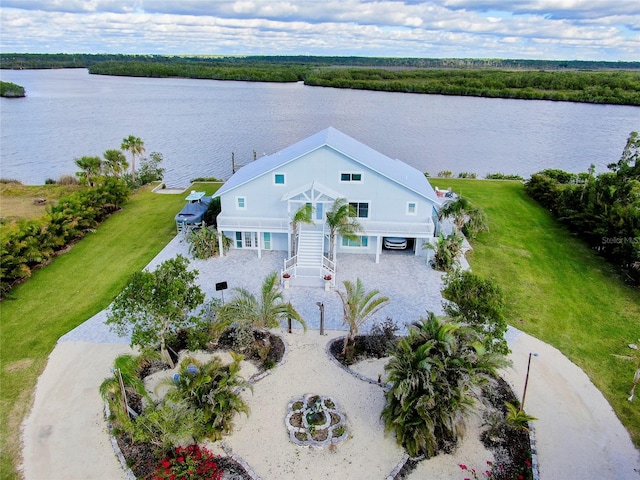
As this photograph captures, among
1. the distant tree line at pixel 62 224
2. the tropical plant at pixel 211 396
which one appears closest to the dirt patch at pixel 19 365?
the distant tree line at pixel 62 224

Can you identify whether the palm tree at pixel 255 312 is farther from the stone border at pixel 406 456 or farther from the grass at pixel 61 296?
the grass at pixel 61 296

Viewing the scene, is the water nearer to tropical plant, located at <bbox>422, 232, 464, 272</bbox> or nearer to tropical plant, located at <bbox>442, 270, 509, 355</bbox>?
tropical plant, located at <bbox>422, 232, 464, 272</bbox>

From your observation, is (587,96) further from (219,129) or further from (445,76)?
(219,129)

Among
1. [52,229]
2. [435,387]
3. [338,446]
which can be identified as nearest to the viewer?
[435,387]

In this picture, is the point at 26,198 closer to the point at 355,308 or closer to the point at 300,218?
the point at 300,218

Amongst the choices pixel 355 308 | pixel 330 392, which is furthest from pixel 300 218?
pixel 330 392

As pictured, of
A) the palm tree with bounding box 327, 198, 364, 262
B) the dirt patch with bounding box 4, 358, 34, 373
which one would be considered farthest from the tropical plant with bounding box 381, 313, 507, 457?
the dirt patch with bounding box 4, 358, 34, 373
